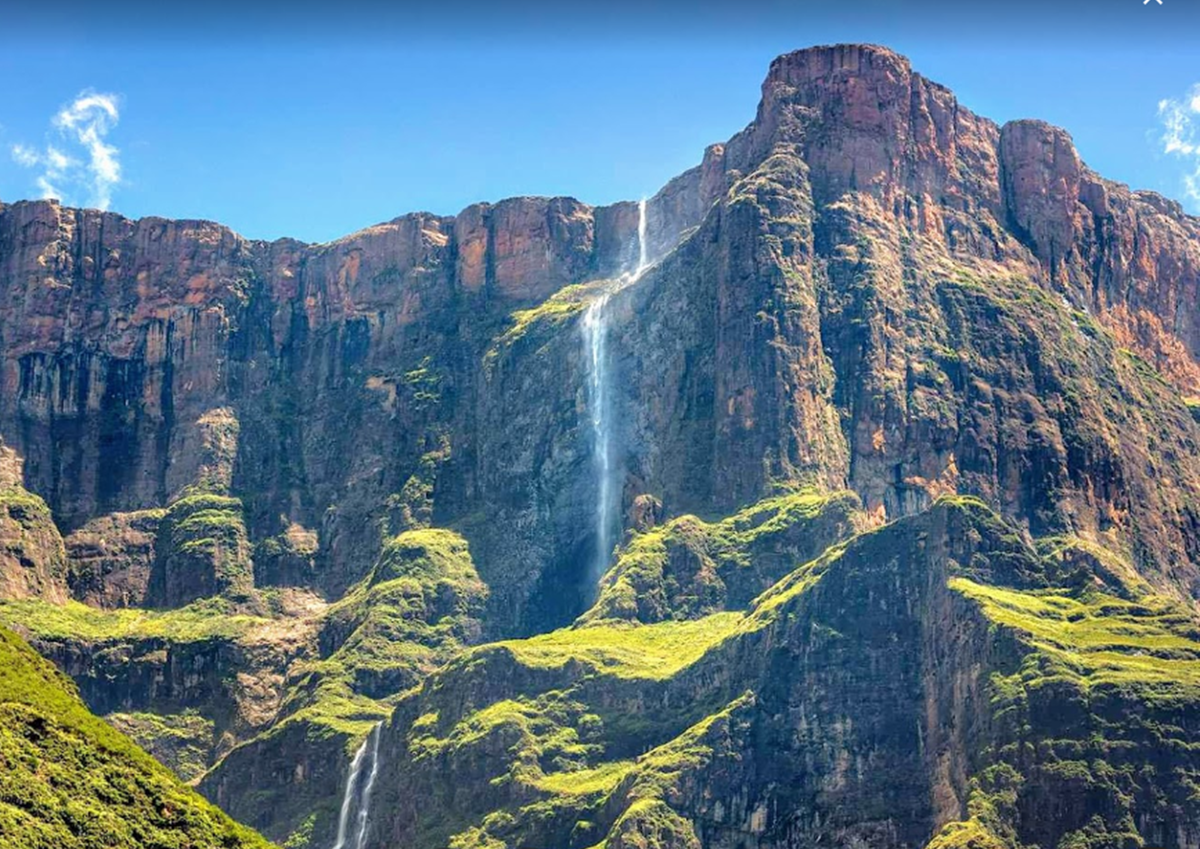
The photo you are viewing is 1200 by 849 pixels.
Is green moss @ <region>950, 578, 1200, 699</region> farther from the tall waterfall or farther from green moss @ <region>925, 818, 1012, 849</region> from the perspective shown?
the tall waterfall

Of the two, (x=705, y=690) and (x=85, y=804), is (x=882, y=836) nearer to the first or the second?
(x=705, y=690)

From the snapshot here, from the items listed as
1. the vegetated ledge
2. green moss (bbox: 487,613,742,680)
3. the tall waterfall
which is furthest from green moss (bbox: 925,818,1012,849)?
the tall waterfall

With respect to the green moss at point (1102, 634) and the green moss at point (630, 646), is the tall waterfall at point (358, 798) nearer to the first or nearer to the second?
the green moss at point (630, 646)

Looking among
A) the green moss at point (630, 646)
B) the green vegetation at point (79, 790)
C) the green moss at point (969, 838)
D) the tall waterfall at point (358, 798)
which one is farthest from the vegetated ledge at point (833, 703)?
the green vegetation at point (79, 790)

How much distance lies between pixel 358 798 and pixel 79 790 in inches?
2751

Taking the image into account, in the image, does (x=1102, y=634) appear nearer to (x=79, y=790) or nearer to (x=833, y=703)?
(x=833, y=703)

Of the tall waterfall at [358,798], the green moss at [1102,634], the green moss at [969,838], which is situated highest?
the green moss at [1102,634]

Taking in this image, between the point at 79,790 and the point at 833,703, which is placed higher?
the point at 833,703

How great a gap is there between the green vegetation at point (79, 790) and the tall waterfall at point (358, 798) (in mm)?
55392

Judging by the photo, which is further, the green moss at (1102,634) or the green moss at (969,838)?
the green moss at (1102,634)

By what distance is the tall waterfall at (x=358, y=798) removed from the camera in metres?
184

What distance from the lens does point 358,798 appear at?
614 feet

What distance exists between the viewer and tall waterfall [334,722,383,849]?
18362 cm

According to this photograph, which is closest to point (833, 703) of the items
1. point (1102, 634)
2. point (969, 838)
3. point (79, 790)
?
point (1102, 634)
